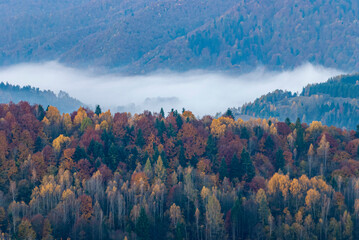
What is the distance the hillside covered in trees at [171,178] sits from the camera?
13412cm

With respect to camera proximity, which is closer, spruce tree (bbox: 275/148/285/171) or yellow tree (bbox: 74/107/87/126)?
spruce tree (bbox: 275/148/285/171)

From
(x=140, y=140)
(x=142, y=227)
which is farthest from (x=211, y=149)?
Result: (x=142, y=227)

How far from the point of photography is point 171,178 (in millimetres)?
156250

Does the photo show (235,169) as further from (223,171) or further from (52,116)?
(52,116)

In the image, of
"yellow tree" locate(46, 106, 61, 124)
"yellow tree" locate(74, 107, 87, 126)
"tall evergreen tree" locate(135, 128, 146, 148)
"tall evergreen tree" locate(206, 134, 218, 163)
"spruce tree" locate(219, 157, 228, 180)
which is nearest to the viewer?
"spruce tree" locate(219, 157, 228, 180)

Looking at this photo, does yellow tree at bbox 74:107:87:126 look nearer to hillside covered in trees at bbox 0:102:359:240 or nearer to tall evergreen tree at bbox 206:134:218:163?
hillside covered in trees at bbox 0:102:359:240

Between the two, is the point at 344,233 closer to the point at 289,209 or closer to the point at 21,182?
the point at 289,209

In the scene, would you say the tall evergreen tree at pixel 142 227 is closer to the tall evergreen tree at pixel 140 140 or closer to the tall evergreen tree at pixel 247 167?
the tall evergreen tree at pixel 247 167

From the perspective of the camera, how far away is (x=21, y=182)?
479 feet

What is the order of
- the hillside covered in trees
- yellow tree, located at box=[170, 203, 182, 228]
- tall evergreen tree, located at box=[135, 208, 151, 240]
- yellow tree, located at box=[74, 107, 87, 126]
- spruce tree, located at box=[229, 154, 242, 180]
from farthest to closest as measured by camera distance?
yellow tree, located at box=[74, 107, 87, 126]
spruce tree, located at box=[229, 154, 242, 180]
yellow tree, located at box=[170, 203, 182, 228]
the hillside covered in trees
tall evergreen tree, located at box=[135, 208, 151, 240]

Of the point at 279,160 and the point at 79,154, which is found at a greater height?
the point at 79,154

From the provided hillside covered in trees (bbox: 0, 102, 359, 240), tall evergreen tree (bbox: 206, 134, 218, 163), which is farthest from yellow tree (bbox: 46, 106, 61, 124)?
tall evergreen tree (bbox: 206, 134, 218, 163)

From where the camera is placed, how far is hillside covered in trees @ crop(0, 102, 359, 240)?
5281 inches

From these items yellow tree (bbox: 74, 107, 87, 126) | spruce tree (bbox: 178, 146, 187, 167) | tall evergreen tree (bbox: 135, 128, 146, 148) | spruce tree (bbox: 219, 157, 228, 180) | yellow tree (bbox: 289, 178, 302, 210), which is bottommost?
yellow tree (bbox: 289, 178, 302, 210)
